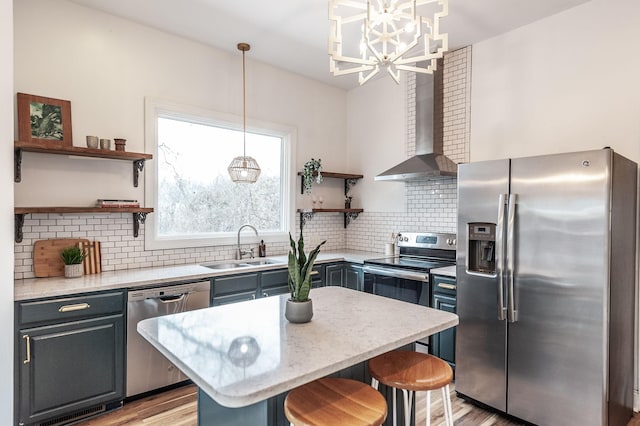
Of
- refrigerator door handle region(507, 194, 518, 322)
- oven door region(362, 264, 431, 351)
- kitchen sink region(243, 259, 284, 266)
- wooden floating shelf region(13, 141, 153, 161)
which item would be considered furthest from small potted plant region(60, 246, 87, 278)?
refrigerator door handle region(507, 194, 518, 322)

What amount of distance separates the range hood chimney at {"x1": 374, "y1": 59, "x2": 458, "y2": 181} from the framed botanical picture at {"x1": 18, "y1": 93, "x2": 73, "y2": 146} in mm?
2837

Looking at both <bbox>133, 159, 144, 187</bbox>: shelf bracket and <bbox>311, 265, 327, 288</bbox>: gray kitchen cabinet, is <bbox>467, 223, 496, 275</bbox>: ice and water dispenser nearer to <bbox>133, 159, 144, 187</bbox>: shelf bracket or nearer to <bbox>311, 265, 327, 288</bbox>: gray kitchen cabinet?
<bbox>311, 265, 327, 288</bbox>: gray kitchen cabinet

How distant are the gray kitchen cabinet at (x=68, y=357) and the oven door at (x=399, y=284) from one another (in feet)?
7.50

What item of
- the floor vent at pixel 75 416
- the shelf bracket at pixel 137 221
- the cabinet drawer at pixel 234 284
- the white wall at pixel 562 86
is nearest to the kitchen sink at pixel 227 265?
the cabinet drawer at pixel 234 284

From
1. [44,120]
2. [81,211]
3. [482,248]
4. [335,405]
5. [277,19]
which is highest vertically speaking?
[277,19]

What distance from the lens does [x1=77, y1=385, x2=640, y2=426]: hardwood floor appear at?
8.36 ft

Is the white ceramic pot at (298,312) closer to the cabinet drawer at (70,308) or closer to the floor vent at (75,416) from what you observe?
the cabinet drawer at (70,308)

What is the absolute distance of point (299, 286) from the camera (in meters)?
1.71

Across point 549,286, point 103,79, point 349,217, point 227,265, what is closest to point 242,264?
point 227,265

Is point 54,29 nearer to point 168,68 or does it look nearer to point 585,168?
point 168,68

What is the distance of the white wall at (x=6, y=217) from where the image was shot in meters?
2.25

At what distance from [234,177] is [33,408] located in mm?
2199

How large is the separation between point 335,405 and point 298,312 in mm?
432

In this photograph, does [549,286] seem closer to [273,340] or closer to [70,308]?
[273,340]
